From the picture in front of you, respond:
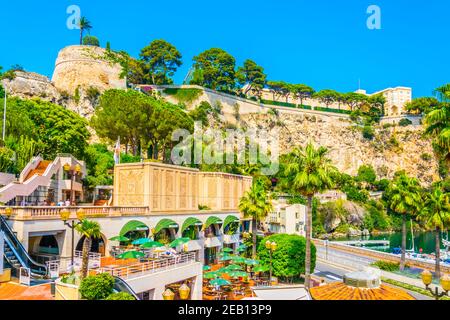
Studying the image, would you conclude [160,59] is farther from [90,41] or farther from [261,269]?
[261,269]

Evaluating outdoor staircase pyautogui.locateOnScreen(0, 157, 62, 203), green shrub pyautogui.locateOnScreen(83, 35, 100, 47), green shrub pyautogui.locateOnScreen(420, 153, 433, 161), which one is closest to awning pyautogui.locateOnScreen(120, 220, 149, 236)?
outdoor staircase pyautogui.locateOnScreen(0, 157, 62, 203)

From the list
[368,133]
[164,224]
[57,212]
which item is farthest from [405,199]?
[368,133]

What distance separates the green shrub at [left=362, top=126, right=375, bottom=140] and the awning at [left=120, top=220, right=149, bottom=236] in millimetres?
92288

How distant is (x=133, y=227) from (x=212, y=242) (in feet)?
38.8

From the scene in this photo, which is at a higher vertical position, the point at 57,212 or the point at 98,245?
the point at 57,212

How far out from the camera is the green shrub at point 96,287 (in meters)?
12.9

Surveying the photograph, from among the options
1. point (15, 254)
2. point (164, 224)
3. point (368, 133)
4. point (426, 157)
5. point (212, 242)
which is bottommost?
point (212, 242)

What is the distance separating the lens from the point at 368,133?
107m

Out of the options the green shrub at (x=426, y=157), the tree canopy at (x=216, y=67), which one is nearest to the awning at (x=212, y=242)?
the tree canopy at (x=216, y=67)

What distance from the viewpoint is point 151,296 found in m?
18.5

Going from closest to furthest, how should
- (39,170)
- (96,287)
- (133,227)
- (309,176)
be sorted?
1. (96,287)
2. (309,176)
3. (133,227)
4. (39,170)

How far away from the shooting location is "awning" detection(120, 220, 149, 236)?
24547 mm

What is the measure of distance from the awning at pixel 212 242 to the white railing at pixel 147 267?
11658 mm

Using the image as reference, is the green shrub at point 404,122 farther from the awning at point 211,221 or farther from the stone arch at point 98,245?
the stone arch at point 98,245
